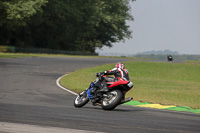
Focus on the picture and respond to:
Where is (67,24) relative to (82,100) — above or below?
above

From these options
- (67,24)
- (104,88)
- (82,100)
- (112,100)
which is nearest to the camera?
(112,100)

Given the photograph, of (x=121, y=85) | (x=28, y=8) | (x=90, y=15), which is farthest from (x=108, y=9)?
(x=121, y=85)

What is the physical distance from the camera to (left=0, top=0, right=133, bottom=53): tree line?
5811 cm

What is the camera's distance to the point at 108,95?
41.9ft

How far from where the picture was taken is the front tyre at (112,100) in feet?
41.0

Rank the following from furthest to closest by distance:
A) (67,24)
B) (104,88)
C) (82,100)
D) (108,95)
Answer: (67,24) → (82,100) → (104,88) → (108,95)

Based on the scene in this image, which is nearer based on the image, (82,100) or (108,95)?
(108,95)

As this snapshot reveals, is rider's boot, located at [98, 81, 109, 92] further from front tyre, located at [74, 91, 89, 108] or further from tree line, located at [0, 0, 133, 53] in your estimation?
tree line, located at [0, 0, 133, 53]

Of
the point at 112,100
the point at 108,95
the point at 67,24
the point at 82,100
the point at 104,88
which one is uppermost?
the point at 67,24

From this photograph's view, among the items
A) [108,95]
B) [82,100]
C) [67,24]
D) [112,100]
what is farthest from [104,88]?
[67,24]

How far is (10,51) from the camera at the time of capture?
2053 inches

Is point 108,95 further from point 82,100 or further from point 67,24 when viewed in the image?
point 67,24

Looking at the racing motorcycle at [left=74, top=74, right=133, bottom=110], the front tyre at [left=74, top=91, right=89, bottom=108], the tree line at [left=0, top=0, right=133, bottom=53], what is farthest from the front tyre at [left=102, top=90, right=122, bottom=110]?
the tree line at [left=0, top=0, right=133, bottom=53]

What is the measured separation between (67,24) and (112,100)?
209ft
